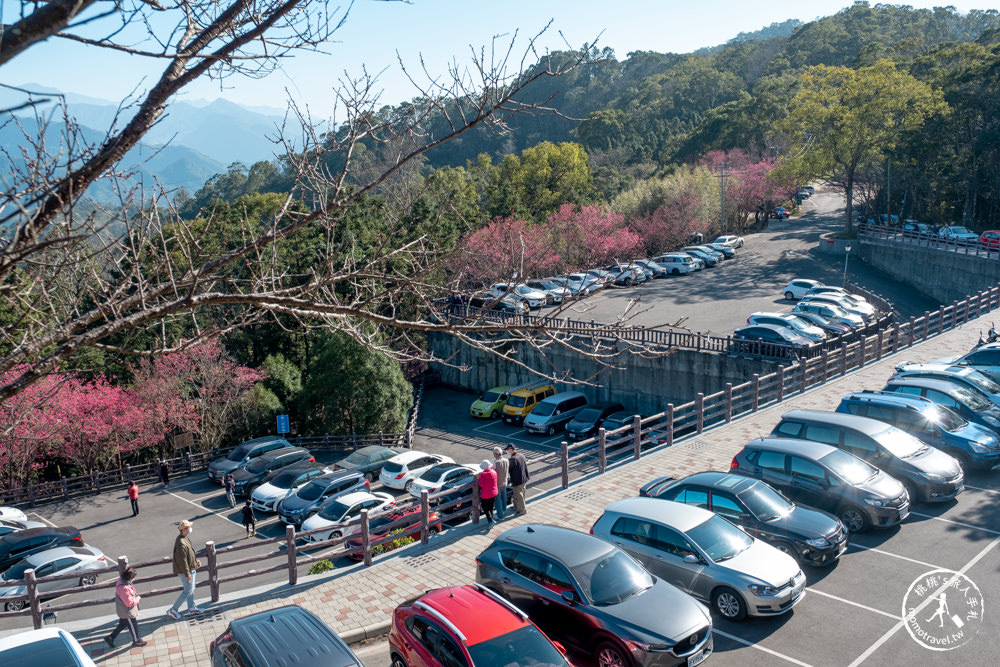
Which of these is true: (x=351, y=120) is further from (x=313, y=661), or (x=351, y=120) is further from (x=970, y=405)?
(x=970, y=405)

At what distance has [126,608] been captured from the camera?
9.37 metres

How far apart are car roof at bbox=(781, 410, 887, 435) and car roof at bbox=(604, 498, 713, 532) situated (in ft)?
15.7

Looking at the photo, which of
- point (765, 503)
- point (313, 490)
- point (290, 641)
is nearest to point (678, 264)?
point (313, 490)

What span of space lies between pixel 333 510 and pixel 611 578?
1238 centimetres

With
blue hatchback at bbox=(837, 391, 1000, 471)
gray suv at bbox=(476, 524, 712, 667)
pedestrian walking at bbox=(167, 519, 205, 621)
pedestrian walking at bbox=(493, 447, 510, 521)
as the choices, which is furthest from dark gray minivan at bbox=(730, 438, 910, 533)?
pedestrian walking at bbox=(167, 519, 205, 621)

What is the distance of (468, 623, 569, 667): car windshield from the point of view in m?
7.32

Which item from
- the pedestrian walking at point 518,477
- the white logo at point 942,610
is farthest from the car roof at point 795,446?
the pedestrian walking at point 518,477

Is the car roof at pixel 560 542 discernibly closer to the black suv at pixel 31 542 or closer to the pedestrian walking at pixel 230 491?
the black suv at pixel 31 542

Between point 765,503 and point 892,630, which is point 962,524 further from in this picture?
point 892,630

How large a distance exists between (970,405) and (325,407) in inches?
979

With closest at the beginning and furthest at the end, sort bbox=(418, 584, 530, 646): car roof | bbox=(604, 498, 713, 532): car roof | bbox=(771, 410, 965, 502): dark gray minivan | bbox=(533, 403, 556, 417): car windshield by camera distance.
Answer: bbox=(418, 584, 530, 646): car roof → bbox=(604, 498, 713, 532): car roof → bbox=(771, 410, 965, 502): dark gray minivan → bbox=(533, 403, 556, 417): car windshield

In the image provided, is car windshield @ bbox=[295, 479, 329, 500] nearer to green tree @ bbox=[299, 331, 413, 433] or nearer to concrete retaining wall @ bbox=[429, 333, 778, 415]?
concrete retaining wall @ bbox=[429, 333, 778, 415]

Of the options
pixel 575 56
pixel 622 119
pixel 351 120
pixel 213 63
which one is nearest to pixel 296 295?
pixel 351 120

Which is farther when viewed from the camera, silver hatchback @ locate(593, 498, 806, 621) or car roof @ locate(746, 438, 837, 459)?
car roof @ locate(746, 438, 837, 459)
